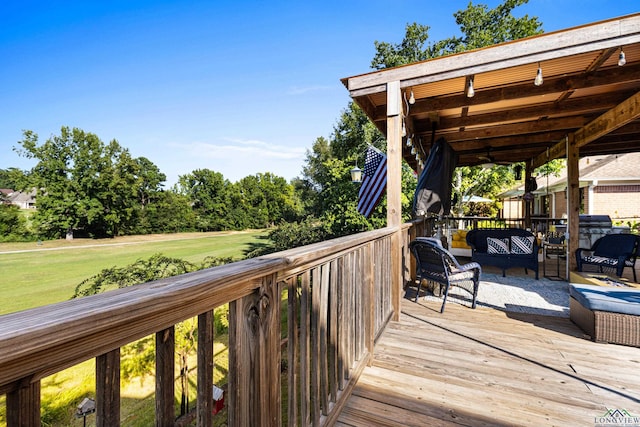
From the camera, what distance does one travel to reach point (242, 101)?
1673cm

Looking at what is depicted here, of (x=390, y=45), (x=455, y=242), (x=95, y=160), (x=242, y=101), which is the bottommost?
(x=455, y=242)

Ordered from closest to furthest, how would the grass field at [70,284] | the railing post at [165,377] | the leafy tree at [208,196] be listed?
the railing post at [165,377] → the grass field at [70,284] → the leafy tree at [208,196]

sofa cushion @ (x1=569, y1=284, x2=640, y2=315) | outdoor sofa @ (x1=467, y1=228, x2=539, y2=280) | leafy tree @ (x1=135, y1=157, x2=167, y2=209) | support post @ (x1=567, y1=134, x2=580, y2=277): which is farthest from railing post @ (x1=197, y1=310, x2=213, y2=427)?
leafy tree @ (x1=135, y1=157, x2=167, y2=209)

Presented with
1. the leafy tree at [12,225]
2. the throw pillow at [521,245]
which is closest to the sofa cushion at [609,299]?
the throw pillow at [521,245]

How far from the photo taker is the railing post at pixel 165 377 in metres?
0.75

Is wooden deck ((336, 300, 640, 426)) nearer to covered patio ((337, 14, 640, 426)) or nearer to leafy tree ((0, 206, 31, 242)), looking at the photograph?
covered patio ((337, 14, 640, 426))

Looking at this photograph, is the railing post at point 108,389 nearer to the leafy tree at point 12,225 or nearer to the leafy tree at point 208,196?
the leafy tree at point 12,225

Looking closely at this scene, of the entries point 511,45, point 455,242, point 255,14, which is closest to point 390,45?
point 255,14

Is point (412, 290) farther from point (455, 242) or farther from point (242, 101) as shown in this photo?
point (242, 101)

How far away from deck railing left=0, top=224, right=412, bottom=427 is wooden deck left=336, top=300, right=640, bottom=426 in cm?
31

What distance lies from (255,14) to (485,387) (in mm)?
12021

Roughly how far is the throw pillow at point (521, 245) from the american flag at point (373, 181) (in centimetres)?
268

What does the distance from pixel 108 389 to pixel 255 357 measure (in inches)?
22.0

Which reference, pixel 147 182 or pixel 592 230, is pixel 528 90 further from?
pixel 147 182
